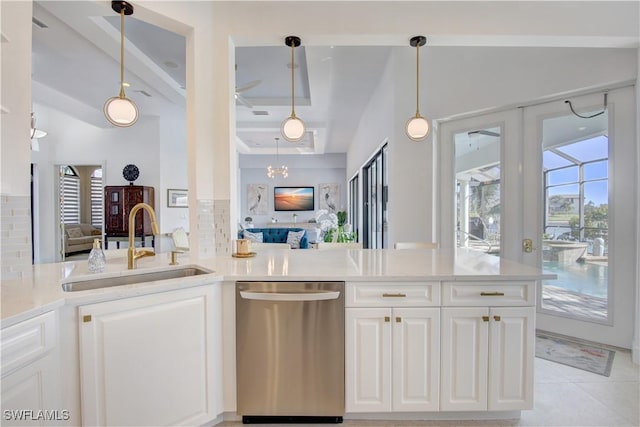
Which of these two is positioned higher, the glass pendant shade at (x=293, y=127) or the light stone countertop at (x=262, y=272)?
the glass pendant shade at (x=293, y=127)

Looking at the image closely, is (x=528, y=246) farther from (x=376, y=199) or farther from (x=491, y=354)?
(x=376, y=199)

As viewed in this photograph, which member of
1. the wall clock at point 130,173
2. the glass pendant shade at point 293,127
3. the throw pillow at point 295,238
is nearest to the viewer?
the glass pendant shade at point 293,127

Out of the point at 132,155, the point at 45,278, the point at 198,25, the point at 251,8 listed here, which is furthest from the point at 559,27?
the point at 132,155

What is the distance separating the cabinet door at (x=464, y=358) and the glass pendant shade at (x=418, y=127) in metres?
1.59

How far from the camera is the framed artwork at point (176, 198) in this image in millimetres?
6246

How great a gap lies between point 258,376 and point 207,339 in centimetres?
36

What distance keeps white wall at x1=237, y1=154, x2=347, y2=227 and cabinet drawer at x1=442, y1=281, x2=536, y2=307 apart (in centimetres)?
868

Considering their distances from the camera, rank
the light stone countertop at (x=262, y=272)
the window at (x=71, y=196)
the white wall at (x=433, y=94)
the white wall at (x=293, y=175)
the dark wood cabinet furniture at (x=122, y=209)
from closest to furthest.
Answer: the light stone countertop at (x=262, y=272), the white wall at (x=433, y=94), the dark wood cabinet furniture at (x=122, y=209), the window at (x=71, y=196), the white wall at (x=293, y=175)

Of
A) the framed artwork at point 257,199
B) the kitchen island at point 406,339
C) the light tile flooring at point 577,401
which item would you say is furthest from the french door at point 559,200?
the framed artwork at point 257,199

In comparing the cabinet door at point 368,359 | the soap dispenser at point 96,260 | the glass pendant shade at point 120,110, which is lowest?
the cabinet door at point 368,359

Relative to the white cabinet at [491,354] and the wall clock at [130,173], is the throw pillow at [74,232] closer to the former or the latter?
the wall clock at [130,173]

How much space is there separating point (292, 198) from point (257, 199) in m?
1.18

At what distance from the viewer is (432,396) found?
1.75 m

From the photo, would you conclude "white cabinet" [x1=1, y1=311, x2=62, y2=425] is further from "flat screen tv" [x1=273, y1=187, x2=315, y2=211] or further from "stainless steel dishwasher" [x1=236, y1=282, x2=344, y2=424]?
"flat screen tv" [x1=273, y1=187, x2=315, y2=211]
